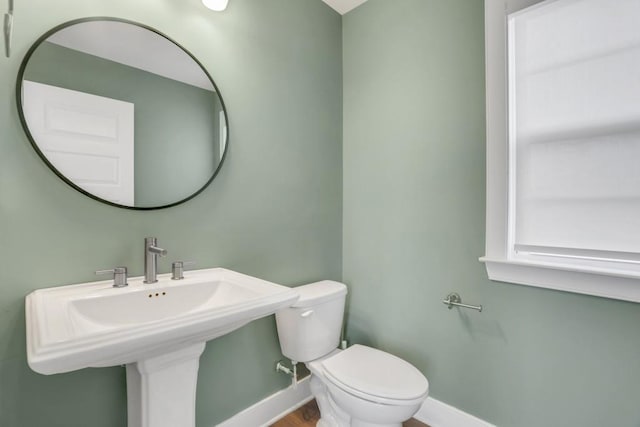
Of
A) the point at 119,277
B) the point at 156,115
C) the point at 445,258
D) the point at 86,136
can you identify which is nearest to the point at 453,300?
the point at 445,258

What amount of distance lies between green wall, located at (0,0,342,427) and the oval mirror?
0.04 m

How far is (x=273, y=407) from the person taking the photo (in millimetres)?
1558

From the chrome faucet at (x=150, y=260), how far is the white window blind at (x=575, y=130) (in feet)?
4.90

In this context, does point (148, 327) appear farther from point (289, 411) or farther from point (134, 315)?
point (289, 411)

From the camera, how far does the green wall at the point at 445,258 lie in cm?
116

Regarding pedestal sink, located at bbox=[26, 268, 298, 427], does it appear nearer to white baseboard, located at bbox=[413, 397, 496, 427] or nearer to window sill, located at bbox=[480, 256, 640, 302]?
window sill, located at bbox=[480, 256, 640, 302]

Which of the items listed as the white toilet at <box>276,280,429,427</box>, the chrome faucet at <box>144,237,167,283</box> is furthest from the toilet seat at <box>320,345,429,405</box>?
the chrome faucet at <box>144,237,167,283</box>

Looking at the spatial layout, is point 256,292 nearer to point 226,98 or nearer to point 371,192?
point 226,98

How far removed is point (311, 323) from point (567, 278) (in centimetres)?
111

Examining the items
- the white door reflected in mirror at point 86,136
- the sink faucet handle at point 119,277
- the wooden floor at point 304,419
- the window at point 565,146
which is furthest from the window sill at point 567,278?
the white door reflected in mirror at point 86,136

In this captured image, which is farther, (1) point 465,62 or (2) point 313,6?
(2) point 313,6

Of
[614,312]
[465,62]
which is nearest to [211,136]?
[465,62]

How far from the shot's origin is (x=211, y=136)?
4.39ft

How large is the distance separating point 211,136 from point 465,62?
129 cm
